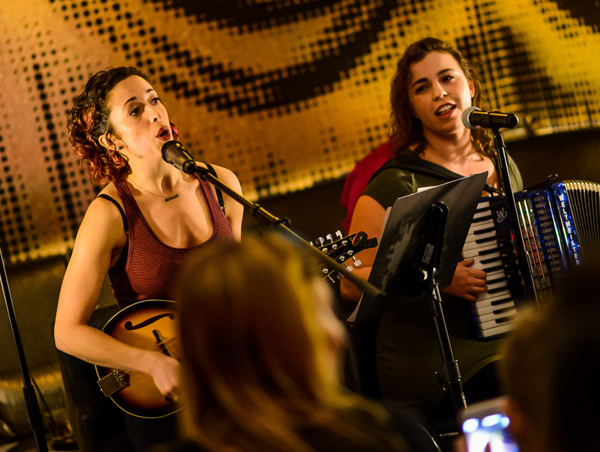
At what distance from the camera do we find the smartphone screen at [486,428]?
3.12 ft

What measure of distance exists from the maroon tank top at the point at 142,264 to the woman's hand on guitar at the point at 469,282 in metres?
1.04

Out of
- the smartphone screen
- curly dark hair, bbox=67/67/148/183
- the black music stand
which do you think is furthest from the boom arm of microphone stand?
the smartphone screen

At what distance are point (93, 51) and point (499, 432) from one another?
422cm

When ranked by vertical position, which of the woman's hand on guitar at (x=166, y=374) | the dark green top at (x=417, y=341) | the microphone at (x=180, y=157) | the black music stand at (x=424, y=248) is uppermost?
the microphone at (x=180, y=157)

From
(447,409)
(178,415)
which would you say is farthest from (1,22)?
A: (447,409)

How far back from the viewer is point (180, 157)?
7.09 feet

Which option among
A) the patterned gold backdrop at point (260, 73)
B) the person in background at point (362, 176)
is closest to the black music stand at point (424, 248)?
the person in background at point (362, 176)

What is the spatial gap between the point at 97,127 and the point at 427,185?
1.39 m

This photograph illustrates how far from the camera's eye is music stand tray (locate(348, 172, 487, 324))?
214 cm

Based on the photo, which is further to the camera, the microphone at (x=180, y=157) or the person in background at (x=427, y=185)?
the person in background at (x=427, y=185)

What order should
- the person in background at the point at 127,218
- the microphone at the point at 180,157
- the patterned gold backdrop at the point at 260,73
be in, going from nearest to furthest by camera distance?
the microphone at the point at 180,157
the person in background at the point at 127,218
the patterned gold backdrop at the point at 260,73

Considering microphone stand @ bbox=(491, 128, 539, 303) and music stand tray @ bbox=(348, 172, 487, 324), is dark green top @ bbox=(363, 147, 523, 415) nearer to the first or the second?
microphone stand @ bbox=(491, 128, 539, 303)

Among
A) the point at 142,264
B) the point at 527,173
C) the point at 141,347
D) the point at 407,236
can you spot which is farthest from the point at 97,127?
the point at 527,173

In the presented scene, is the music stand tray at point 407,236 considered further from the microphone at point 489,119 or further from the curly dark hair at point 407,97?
the curly dark hair at point 407,97
